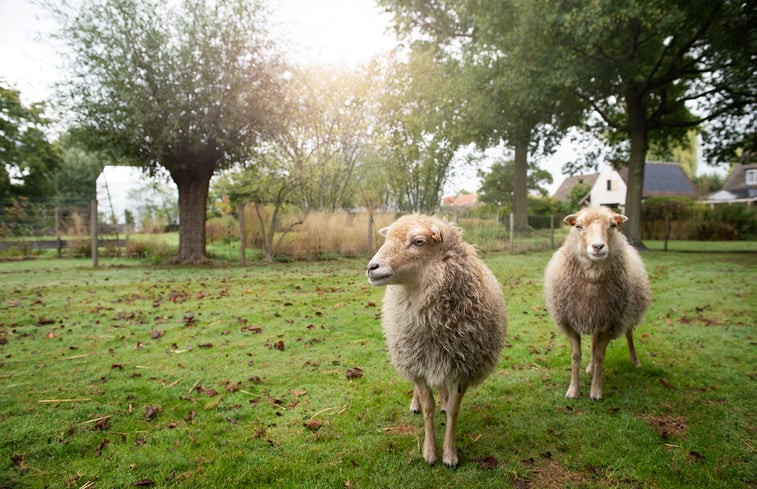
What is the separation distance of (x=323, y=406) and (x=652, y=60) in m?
17.8

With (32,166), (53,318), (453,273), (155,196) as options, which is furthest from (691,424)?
(32,166)

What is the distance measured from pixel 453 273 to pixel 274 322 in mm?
3773

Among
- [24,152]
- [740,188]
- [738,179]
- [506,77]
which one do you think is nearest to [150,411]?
[506,77]

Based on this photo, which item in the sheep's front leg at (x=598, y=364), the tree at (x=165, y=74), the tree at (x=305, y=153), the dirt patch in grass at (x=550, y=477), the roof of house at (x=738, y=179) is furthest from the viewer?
the roof of house at (x=738, y=179)

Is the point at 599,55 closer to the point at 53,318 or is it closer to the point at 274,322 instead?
the point at 274,322

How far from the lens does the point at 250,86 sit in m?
11.4

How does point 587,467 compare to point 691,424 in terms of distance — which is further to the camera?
point 691,424

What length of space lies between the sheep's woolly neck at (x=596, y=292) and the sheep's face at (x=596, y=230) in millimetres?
99

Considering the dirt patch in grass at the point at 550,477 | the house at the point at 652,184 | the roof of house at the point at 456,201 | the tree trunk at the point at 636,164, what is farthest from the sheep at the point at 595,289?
the house at the point at 652,184

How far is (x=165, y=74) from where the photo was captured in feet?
33.9

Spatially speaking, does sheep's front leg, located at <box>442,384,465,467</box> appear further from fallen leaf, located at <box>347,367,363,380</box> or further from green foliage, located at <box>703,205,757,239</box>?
green foliage, located at <box>703,205,757,239</box>

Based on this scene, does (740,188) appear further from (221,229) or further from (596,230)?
(596,230)

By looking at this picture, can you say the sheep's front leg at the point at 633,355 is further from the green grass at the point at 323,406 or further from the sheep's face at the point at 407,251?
the sheep's face at the point at 407,251

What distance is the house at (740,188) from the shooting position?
1447 inches
